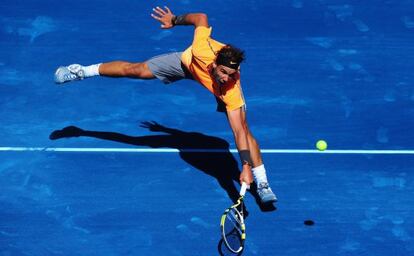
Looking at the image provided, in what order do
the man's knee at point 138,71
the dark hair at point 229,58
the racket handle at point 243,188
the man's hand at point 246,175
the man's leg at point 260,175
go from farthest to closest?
1. the man's knee at point 138,71
2. the man's leg at point 260,175
3. the dark hair at point 229,58
4. the man's hand at point 246,175
5. the racket handle at point 243,188

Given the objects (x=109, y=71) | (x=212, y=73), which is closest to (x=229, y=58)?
(x=212, y=73)

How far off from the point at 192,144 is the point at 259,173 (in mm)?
1546

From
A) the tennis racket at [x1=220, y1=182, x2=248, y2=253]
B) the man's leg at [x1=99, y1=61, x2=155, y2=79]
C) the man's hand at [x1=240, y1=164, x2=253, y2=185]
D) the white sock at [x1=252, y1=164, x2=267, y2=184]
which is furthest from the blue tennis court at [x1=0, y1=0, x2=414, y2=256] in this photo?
the man's leg at [x1=99, y1=61, x2=155, y2=79]

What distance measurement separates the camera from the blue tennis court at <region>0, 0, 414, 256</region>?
375 inches

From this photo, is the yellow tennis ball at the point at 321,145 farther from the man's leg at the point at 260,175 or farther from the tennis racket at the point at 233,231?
the tennis racket at the point at 233,231

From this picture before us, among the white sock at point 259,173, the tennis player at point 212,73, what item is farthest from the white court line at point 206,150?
the white sock at point 259,173

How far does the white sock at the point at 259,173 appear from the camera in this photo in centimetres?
977

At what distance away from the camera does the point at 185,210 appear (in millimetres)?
9844

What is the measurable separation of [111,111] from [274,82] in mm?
2503

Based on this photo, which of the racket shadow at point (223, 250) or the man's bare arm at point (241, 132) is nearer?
the racket shadow at point (223, 250)

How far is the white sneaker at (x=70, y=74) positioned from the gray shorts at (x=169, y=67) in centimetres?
91

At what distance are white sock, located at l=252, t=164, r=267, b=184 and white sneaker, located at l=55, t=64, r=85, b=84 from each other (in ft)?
8.61

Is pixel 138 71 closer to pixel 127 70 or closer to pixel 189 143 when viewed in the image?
pixel 127 70

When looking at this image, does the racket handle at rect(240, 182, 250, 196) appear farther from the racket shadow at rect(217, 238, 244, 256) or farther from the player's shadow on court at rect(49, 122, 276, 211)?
the player's shadow on court at rect(49, 122, 276, 211)
